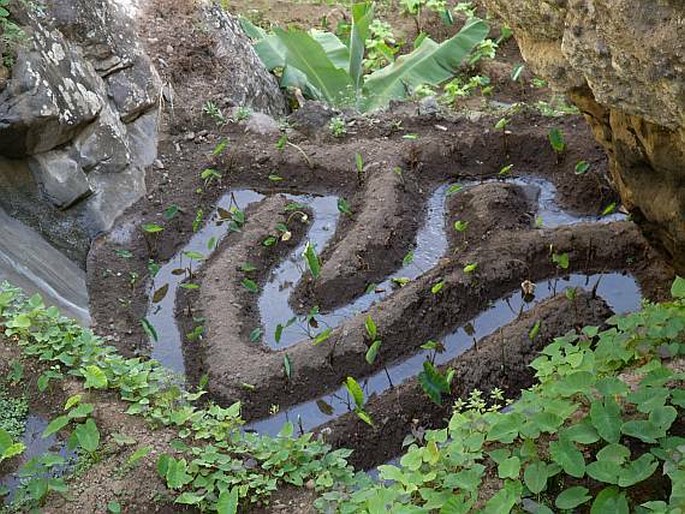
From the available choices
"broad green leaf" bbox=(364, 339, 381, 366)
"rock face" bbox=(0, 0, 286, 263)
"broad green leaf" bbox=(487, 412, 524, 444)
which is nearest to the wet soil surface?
"broad green leaf" bbox=(364, 339, 381, 366)

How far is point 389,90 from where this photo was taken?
31.5ft

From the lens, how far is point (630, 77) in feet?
11.5

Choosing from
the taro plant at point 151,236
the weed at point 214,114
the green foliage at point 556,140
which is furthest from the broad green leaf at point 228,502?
the weed at point 214,114

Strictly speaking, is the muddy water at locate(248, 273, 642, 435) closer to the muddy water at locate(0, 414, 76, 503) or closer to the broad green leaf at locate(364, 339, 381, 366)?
the broad green leaf at locate(364, 339, 381, 366)

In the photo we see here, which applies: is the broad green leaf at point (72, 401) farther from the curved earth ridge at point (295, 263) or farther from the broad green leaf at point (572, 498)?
the broad green leaf at point (572, 498)

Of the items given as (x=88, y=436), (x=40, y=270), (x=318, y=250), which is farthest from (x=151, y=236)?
(x=88, y=436)

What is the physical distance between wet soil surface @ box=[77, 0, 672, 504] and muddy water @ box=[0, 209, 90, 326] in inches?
5.3

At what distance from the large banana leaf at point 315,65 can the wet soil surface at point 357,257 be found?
0.73 meters

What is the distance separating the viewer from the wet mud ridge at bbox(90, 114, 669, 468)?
567cm

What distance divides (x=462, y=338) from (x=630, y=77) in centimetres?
296

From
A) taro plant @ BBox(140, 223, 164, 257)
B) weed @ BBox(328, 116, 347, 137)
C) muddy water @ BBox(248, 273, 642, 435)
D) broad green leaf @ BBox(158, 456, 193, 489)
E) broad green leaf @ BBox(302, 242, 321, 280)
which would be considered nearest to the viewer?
broad green leaf @ BBox(158, 456, 193, 489)

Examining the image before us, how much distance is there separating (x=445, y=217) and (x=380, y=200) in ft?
2.08

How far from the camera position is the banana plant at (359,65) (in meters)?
9.14

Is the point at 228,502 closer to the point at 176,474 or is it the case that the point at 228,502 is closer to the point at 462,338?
the point at 176,474
